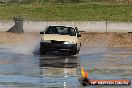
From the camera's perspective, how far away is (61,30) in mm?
31219

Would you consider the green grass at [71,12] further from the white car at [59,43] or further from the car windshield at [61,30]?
the white car at [59,43]

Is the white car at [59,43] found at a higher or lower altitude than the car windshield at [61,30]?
lower

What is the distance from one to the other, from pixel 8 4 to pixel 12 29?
1966cm

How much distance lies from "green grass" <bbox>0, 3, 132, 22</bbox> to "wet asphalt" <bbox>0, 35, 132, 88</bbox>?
21.3 metres

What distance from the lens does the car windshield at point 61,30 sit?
30750 mm

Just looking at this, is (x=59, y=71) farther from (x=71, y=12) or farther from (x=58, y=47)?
(x=71, y=12)

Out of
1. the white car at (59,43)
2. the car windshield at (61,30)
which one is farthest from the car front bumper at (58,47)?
the car windshield at (61,30)

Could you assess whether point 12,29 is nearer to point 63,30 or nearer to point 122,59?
point 63,30

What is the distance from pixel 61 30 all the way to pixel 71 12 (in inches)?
1070

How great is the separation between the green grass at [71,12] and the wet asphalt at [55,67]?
2127 cm

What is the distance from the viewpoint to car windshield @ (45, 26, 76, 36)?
30.8m

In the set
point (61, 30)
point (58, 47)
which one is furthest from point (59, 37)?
point (61, 30)

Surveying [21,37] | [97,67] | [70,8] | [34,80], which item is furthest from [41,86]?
[70,8]

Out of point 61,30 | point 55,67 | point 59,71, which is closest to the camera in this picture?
point 59,71
